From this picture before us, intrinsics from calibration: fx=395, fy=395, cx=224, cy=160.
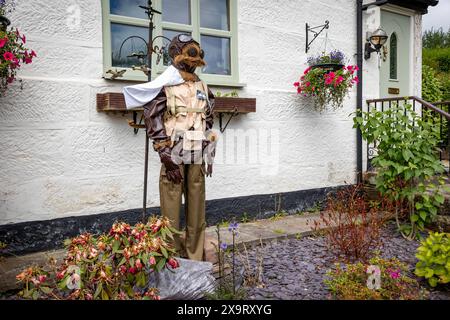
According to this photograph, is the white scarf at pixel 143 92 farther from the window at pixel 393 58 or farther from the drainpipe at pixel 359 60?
the window at pixel 393 58

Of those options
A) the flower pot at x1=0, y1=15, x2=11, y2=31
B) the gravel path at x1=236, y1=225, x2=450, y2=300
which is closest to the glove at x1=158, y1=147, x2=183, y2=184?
the gravel path at x1=236, y1=225, x2=450, y2=300

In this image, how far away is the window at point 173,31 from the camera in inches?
159

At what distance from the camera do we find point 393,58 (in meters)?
6.45

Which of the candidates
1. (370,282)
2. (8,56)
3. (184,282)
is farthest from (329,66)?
(8,56)

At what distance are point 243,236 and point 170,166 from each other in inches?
58.4

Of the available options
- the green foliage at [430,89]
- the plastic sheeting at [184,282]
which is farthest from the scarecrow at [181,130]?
the green foliage at [430,89]

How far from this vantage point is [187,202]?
3195 millimetres

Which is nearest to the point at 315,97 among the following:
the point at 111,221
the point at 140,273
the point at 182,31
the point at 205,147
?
the point at 182,31

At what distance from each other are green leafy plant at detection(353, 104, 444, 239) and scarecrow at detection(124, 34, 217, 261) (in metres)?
2.22

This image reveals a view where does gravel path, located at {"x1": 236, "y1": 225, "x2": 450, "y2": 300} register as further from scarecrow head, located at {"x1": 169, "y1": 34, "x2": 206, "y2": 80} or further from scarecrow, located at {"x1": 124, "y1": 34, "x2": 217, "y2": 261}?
scarecrow head, located at {"x1": 169, "y1": 34, "x2": 206, "y2": 80}

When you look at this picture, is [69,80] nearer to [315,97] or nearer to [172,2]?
[172,2]

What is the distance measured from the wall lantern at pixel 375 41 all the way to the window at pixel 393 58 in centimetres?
69

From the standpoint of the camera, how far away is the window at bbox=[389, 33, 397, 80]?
641cm

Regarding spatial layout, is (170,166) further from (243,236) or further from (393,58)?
(393,58)
